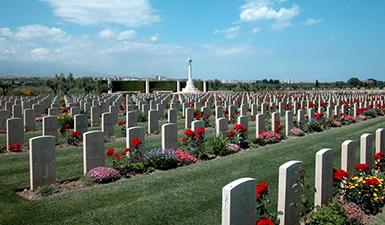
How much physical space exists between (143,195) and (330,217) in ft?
10.7

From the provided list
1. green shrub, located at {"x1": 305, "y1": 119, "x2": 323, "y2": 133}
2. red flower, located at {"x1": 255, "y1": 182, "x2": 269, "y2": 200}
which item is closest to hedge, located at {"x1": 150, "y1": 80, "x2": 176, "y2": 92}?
green shrub, located at {"x1": 305, "y1": 119, "x2": 323, "y2": 133}

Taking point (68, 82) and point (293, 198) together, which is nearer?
point (293, 198)

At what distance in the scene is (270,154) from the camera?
10805mm

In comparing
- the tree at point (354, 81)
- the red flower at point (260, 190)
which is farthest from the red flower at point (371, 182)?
the tree at point (354, 81)

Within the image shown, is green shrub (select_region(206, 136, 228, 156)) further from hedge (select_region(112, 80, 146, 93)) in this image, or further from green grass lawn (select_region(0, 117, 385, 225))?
hedge (select_region(112, 80, 146, 93))

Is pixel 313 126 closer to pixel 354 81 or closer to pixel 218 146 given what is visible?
pixel 218 146

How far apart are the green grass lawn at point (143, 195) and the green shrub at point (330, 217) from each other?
38.7 inches

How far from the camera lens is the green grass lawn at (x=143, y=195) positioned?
595 centimetres

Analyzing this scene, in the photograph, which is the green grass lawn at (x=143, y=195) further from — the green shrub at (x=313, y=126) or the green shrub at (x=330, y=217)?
the green shrub at (x=313, y=126)

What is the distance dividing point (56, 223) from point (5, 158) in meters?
5.58

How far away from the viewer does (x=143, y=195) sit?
275 inches

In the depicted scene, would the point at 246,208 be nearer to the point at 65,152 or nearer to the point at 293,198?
the point at 293,198

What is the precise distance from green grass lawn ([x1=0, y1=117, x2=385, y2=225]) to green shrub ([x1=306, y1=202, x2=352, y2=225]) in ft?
3.23

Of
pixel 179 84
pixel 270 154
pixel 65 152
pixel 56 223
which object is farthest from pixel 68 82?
pixel 56 223
